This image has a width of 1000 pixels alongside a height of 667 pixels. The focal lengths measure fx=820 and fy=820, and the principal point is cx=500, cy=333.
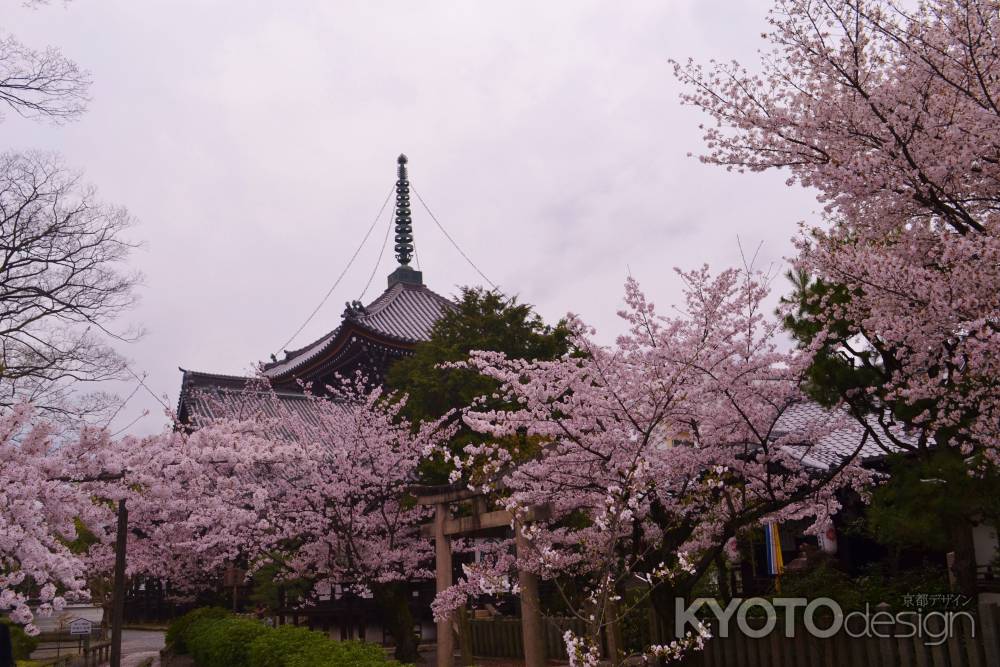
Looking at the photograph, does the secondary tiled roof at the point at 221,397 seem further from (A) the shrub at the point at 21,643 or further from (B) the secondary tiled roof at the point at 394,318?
(A) the shrub at the point at 21,643

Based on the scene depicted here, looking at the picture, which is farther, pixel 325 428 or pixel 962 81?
pixel 325 428

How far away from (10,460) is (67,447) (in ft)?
2.83

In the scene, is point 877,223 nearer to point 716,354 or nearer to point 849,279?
point 849,279

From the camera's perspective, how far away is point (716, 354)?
9172 millimetres

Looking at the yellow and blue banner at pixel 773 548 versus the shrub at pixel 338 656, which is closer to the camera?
the shrub at pixel 338 656

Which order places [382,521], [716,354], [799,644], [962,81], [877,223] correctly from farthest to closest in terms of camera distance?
[382,521]
[799,644]
[716,354]
[877,223]
[962,81]

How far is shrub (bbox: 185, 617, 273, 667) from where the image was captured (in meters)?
12.8

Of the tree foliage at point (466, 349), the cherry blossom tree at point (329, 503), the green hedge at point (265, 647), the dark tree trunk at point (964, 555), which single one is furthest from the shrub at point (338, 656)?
the tree foliage at point (466, 349)

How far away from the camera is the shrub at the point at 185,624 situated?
18462 mm

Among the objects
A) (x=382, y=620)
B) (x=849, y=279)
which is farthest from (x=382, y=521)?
(x=849, y=279)

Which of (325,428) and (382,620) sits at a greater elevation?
(325,428)

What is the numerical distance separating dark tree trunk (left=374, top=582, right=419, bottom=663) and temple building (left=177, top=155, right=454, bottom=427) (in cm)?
1068

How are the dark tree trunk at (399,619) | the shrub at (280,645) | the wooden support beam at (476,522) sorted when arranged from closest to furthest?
the shrub at (280,645), the wooden support beam at (476,522), the dark tree trunk at (399,619)

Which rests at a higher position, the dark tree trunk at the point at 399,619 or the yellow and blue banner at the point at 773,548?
the yellow and blue banner at the point at 773,548
